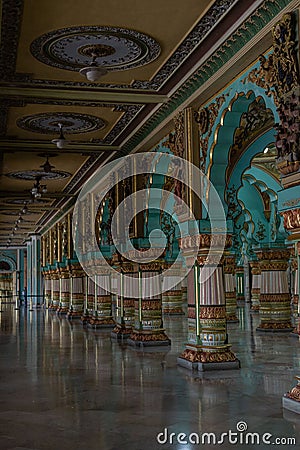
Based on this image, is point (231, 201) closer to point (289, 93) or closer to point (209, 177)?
point (209, 177)

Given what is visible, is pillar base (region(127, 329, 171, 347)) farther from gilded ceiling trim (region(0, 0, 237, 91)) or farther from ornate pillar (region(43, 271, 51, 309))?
ornate pillar (region(43, 271, 51, 309))

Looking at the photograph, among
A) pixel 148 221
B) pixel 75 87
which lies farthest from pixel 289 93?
pixel 148 221

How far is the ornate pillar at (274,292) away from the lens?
14391 millimetres

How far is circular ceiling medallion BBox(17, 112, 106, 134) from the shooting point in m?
10.1

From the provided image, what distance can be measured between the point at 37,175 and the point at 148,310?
5.18m

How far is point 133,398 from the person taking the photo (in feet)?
22.1

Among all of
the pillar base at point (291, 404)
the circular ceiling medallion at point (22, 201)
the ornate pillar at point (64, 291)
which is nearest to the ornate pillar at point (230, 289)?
the circular ceiling medallion at point (22, 201)

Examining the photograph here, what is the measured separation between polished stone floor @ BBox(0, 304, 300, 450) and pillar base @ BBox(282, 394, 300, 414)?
0.31ft

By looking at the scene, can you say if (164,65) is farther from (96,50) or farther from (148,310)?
(148,310)

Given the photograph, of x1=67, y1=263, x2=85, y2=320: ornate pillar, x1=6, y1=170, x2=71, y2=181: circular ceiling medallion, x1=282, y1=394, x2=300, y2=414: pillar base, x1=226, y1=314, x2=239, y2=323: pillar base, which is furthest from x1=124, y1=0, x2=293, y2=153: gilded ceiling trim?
x1=67, y1=263, x2=85, y2=320: ornate pillar

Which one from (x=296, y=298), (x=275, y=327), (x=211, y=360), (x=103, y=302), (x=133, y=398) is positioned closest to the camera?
(x=133, y=398)

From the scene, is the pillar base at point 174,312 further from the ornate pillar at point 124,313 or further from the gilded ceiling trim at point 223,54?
the gilded ceiling trim at point 223,54

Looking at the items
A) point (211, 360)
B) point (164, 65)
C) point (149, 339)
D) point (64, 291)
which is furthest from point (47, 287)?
point (164, 65)

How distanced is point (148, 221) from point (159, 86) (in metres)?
3.67
